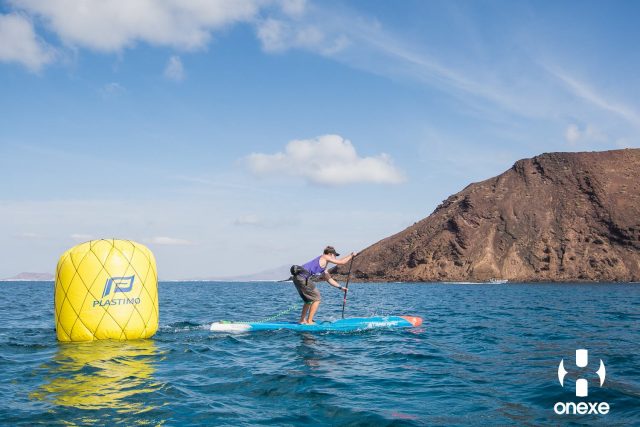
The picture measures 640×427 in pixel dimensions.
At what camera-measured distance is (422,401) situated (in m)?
7.35

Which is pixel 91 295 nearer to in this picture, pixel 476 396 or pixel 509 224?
pixel 476 396

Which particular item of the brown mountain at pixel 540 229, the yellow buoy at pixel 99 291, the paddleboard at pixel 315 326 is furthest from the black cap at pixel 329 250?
the brown mountain at pixel 540 229

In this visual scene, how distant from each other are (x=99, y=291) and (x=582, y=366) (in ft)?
33.1

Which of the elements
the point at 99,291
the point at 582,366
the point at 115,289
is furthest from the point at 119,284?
the point at 582,366

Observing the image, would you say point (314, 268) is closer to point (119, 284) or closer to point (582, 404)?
point (119, 284)

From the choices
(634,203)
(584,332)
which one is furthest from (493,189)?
(584,332)

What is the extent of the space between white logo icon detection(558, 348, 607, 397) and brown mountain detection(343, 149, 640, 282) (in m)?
93.8

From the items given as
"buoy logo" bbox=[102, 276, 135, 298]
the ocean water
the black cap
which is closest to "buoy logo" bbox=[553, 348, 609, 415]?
the ocean water

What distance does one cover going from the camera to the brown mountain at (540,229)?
3866 inches

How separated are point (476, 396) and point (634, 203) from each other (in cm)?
11143

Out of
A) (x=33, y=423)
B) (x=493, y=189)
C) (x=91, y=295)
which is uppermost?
(x=493, y=189)

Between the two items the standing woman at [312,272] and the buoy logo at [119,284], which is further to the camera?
the standing woman at [312,272]

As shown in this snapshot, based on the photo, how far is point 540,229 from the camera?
10531 cm

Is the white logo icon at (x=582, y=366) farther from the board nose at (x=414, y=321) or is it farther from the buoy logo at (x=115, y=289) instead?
the buoy logo at (x=115, y=289)
